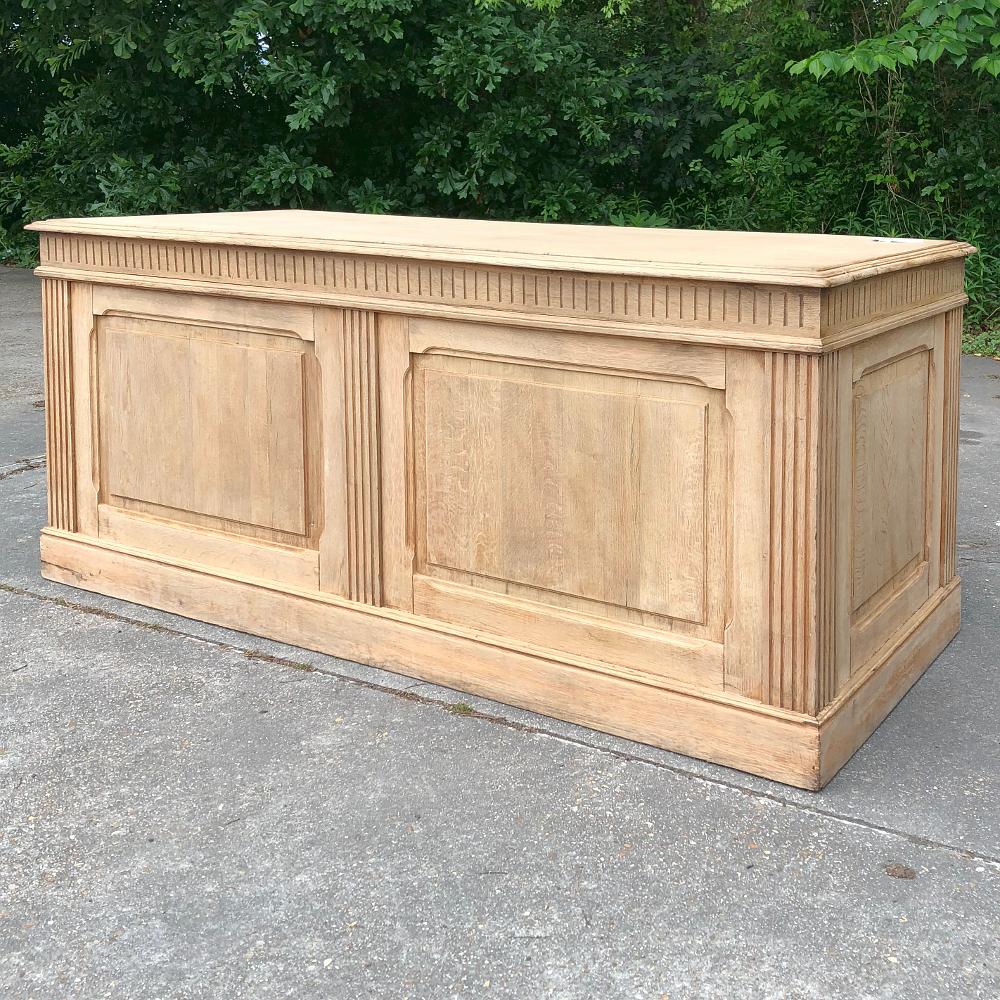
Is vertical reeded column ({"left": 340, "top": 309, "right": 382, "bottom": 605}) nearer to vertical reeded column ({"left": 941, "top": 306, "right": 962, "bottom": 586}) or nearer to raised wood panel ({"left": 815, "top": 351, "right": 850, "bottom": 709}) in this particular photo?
raised wood panel ({"left": 815, "top": 351, "right": 850, "bottom": 709})

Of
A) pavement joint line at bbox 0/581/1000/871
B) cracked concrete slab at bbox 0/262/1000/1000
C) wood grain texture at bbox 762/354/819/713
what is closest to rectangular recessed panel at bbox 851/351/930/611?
wood grain texture at bbox 762/354/819/713

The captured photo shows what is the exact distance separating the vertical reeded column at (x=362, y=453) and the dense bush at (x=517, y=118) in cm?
648

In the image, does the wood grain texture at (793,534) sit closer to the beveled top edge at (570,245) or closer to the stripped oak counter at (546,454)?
the stripped oak counter at (546,454)

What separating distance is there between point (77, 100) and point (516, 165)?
3.86m

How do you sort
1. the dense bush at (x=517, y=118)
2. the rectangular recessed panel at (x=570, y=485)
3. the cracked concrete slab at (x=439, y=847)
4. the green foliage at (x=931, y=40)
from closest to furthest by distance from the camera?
the cracked concrete slab at (x=439, y=847) → the rectangular recessed panel at (x=570, y=485) → the green foliage at (x=931, y=40) → the dense bush at (x=517, y=118)

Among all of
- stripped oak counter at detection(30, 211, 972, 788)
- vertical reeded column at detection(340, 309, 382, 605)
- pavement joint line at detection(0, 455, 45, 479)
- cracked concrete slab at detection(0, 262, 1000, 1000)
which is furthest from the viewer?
pavement joint line at detection(0, 455, 45, 479)

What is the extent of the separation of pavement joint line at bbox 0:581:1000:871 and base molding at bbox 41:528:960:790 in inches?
3.0

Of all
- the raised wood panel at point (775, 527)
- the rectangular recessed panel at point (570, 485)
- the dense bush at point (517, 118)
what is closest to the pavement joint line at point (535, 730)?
the raised wood panel at point (775, 527)

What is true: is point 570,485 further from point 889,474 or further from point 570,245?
point 889,474

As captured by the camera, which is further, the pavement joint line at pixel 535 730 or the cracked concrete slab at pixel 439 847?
the pavement joint line at pixel 535 730

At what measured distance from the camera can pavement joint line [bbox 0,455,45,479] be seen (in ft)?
18.7

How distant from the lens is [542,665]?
3.34 meters

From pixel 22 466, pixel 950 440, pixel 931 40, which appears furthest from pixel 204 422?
pixel 931 40

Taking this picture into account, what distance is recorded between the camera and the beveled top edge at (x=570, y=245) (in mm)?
2908
